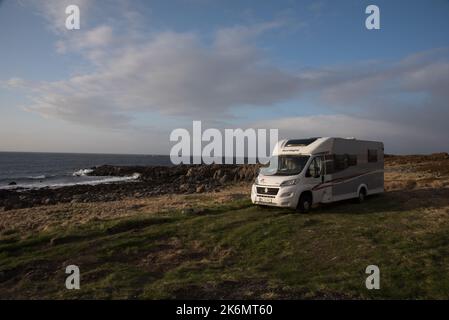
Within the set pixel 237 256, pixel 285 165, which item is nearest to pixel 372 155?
pixel 285 165

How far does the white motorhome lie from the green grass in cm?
92

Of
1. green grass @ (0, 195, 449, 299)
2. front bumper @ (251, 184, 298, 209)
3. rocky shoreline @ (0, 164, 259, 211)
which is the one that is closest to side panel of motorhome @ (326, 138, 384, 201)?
green grass @ (0, 195, 449, 299)

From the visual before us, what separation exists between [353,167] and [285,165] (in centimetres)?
379

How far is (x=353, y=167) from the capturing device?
56.8 ft

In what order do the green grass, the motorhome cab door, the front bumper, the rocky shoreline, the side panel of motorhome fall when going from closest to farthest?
the green grass
the front bumper
the motorhome cab door
the side panel of motorhome
the rocky shoreline

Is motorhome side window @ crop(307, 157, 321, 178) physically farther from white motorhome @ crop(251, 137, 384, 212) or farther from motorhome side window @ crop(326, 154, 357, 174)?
motorhome side window @ crop(326, 154, 357, 174)

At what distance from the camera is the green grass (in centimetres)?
715

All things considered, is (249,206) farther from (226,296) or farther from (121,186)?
(121,186)

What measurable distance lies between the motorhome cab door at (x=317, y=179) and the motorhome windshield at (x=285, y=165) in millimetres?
397

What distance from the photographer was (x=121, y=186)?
4428cm

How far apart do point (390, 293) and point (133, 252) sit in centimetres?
648
